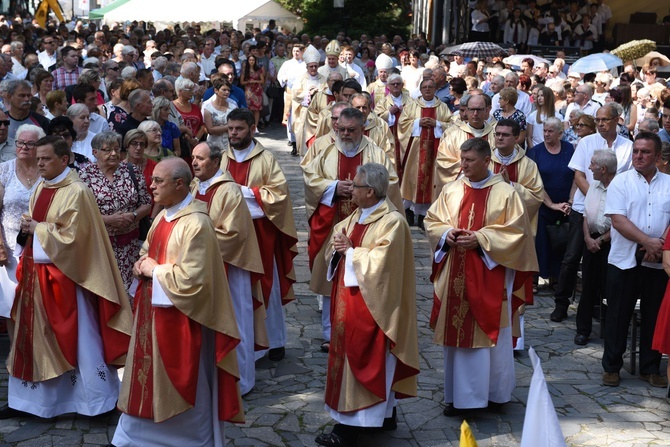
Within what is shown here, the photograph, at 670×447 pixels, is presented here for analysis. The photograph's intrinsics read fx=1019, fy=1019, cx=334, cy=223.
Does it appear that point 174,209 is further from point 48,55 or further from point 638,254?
point 48,55

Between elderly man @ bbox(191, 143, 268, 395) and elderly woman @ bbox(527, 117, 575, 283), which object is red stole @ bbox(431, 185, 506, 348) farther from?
elderly woman @ bbox(527, 117, 575, 283)

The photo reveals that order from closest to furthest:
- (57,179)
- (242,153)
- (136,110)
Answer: (57,179), (242,153), (136,110)

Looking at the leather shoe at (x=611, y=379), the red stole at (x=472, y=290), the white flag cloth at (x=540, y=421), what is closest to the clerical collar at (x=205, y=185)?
the red stole at (x=472, y=290)

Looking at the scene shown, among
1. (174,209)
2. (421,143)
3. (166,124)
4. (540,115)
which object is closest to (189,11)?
(421,143)

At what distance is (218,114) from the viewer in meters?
11.3

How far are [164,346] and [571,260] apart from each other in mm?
4817

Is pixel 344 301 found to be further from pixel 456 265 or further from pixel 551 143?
pixel 551 143

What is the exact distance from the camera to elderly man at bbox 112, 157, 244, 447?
18.6 ft

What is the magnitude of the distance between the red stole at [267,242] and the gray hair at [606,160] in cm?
267

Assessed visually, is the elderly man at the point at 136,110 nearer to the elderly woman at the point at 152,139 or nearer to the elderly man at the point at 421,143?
the elderly woman at the point at 152,139

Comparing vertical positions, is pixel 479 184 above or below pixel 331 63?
below

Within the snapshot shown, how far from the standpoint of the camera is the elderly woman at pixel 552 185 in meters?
9.99

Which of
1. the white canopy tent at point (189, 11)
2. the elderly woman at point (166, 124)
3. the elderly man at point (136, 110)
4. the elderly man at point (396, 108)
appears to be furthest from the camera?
the white canopy tent at point (189, 11)

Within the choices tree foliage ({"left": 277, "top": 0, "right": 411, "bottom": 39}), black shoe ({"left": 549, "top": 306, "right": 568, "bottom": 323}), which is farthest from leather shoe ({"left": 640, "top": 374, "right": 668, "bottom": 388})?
tree foliage ({"left": 277, "top": 0, "right": 411, "bottom": 39})
